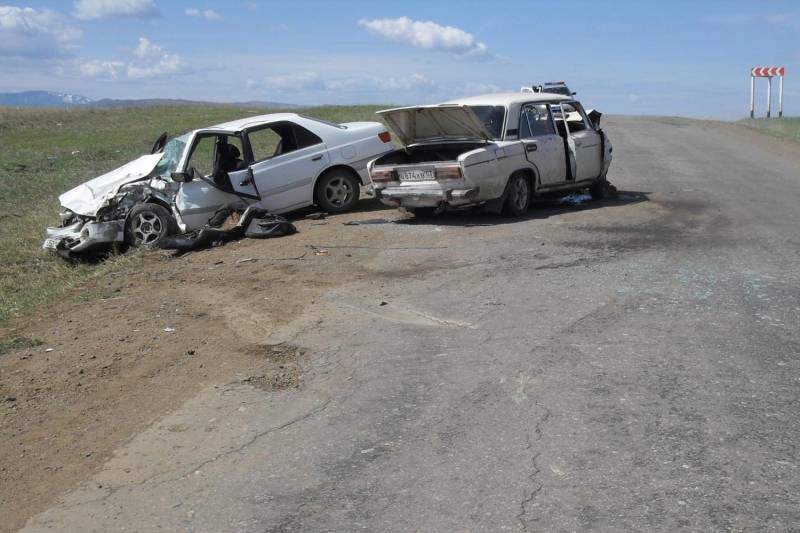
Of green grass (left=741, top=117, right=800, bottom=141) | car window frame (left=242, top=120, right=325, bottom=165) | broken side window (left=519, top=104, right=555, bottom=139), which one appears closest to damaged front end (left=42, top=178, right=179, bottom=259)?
car window frame (left=242, top=120, right=325, bottom=165)

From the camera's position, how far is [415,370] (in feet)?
20.6

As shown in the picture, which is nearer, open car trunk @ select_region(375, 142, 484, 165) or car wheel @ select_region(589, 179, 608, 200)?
open car trunk @ select_region(375, 142, 484, 165)

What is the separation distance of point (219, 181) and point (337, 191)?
200 cm

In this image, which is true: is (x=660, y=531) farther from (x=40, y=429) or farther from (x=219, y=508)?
(x=40, y=429)

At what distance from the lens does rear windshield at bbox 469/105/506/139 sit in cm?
1259

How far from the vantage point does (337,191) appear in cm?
1370

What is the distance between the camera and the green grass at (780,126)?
29452 mm

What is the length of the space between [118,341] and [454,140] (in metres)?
6.62

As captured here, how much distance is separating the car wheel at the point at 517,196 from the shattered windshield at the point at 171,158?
15.6 feet

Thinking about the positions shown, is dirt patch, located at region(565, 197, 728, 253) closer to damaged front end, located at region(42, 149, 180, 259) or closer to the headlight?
damaged front end, located at region(42, 149, 180, 259)

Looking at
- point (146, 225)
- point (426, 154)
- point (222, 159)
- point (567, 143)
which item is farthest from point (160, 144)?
point (567, 143)

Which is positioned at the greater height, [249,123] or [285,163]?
[249,123]

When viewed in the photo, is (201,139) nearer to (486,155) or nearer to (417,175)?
(417,175)

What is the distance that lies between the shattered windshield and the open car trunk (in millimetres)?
2842
